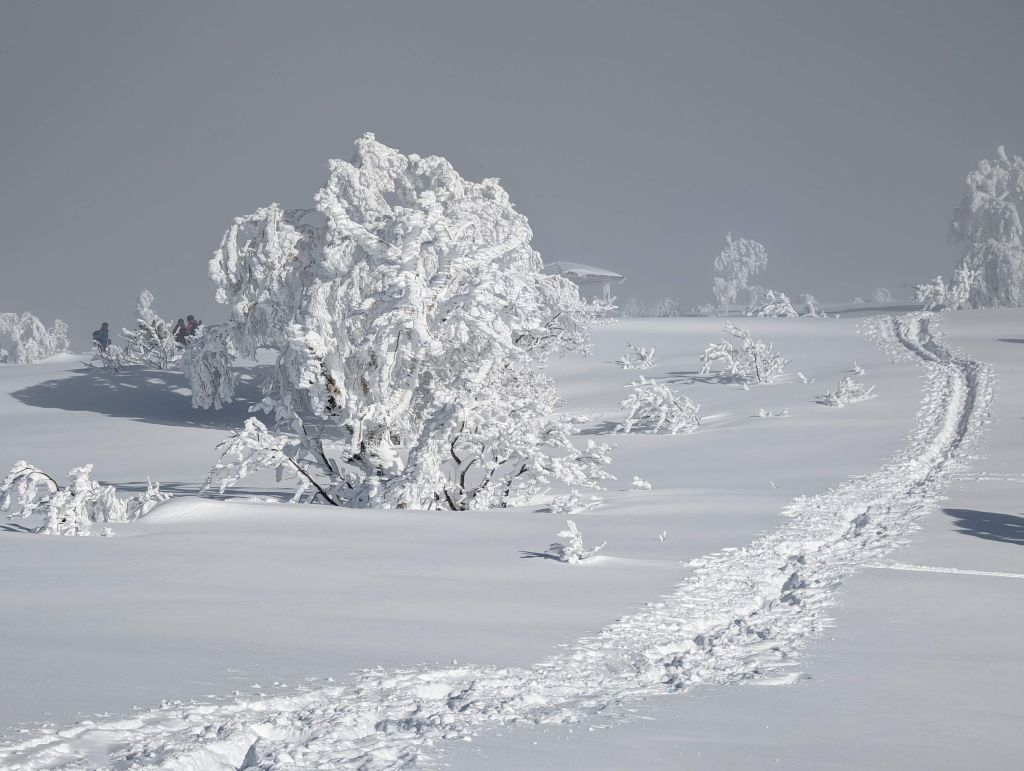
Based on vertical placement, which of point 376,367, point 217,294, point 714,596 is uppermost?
point 217,294

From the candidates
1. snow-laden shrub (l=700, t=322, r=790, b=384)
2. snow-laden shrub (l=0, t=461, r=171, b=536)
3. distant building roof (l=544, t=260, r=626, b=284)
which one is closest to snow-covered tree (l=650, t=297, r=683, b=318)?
distant building roof (l=544, t=260, r=626, b=284)

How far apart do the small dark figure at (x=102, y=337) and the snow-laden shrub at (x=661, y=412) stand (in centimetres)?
1806

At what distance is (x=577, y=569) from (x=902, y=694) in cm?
380

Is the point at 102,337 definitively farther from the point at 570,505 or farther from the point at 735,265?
the point at 735,265

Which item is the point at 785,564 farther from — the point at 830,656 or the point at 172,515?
the point at 172,515

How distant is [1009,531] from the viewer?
10281 mm

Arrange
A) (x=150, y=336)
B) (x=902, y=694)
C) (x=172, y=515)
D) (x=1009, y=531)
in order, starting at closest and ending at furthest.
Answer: (x=902, y=694), (x=1009, y=531), (x=172, y=515), (x=150, y=336)

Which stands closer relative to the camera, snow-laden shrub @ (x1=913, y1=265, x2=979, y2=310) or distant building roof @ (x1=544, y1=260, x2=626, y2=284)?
snow-laden shrub @ (x1=913, y1=265, x2=979, y2=310)

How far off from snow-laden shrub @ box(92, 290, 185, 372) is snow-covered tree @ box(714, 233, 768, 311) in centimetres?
4526

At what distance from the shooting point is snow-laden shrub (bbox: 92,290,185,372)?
1218 inches

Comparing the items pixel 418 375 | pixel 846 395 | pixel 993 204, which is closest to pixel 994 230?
pixel 993 204

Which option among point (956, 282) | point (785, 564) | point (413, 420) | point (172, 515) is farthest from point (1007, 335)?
point (172, 515)

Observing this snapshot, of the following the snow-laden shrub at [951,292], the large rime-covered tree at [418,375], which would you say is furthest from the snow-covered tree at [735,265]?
the large rime-covered tree at [418,375]

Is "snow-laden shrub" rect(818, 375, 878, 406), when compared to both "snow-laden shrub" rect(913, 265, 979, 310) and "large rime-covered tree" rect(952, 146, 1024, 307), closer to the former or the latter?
"snow-laden shrub" rect(913, 265, 979, 310)
